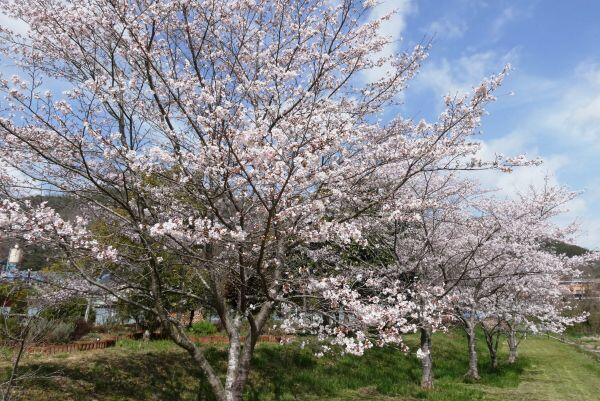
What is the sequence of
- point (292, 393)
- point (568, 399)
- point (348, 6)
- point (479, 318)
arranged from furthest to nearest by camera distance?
point (479, 318) → point (568, 399) → point (292, 393) → point (348, 6)

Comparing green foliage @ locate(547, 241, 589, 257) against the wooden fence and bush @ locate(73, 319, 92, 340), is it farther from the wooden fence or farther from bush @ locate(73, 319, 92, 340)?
bush @ locate(73, 319, 92, 340)

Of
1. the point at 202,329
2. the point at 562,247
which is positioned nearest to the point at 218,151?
the point at 202,329

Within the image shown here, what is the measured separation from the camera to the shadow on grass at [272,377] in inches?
326

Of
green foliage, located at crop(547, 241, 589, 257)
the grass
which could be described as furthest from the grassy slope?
green foliage, located at crop(547, 241, 589, 257)

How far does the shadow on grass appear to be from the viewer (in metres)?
8.29

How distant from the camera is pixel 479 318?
46.9 feet

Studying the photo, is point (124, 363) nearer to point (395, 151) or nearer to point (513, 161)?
point (395, 151)

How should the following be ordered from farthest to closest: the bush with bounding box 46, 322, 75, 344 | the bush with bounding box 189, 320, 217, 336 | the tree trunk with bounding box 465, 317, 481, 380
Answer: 1. the bush with bounding box 189, 320, 217, 336
2. the tree trunk with bounding box 465, 317, 481, 380
3. the bush with bounding box 46, 322, 75, 344

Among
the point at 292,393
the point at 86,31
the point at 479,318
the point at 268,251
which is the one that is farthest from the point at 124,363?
the point at 479,318

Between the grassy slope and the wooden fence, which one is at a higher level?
the wooden fence

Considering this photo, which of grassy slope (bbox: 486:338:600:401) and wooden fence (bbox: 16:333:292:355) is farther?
grassy slope (bbox: 486:338:600:401)

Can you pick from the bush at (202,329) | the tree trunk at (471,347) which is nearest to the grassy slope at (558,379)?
the tree trunk at (471,347)

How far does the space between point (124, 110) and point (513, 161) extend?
5770 millimetres

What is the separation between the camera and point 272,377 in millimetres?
11289
